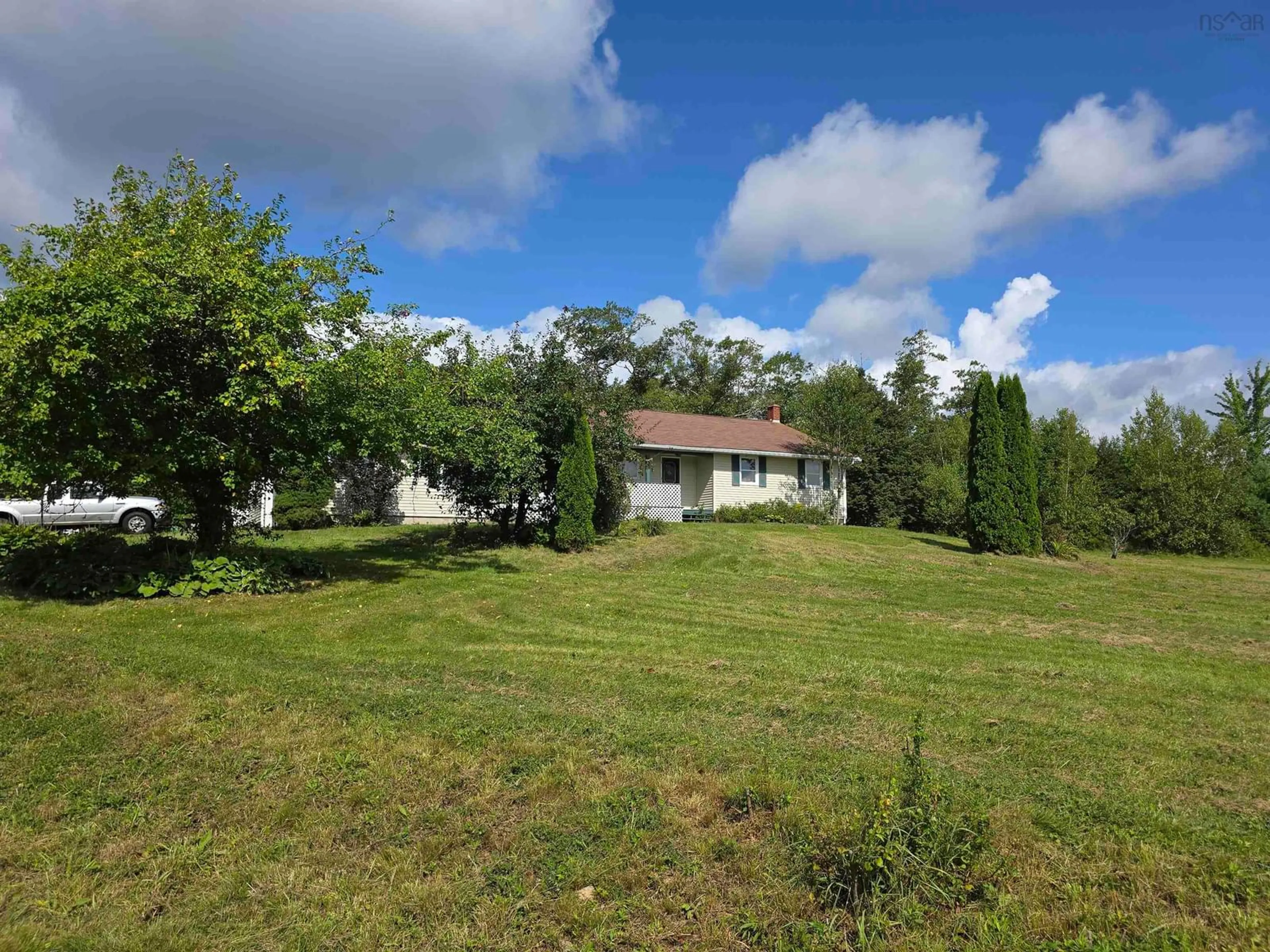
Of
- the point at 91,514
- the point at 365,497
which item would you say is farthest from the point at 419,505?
the point at 91,514

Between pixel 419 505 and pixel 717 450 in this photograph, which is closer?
pixel 419 505

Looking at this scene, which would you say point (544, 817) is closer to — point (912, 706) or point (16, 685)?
point (912, 706)

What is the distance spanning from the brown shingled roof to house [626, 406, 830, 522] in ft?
0.13

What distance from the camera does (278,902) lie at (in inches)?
120

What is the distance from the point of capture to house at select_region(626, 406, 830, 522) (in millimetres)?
25062

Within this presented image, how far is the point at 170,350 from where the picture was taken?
30.8 feet

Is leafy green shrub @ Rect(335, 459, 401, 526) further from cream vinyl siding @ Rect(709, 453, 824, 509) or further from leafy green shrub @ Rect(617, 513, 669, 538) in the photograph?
cream vinyl siding @ Rect(709, 453, 824, 509)

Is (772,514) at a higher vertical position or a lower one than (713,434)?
lower

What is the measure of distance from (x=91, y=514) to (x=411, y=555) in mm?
10418

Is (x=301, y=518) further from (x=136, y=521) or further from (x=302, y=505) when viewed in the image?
(x=136, y=521)

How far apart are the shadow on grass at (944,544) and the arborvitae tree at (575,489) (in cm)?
908

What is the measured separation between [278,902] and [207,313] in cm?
814

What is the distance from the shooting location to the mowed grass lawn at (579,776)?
2.94 metres

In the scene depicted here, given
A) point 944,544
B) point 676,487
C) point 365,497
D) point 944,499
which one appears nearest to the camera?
point 944,544
